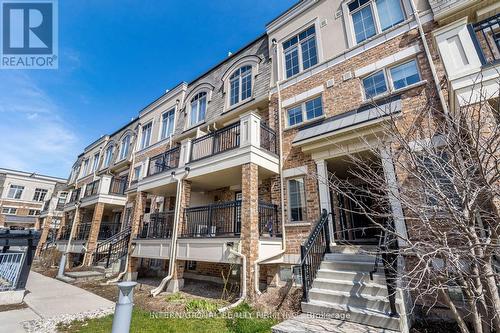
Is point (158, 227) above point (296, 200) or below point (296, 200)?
below

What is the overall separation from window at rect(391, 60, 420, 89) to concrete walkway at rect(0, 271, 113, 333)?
11.4 meters

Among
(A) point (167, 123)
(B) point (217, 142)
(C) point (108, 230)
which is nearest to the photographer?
(B) point (217, 142)

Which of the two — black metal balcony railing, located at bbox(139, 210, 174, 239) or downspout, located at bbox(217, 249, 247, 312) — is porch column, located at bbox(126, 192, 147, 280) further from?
downspout, located at bbox(217, 249, 247, 312)

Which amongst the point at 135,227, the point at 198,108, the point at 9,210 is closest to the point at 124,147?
the point at 198,108

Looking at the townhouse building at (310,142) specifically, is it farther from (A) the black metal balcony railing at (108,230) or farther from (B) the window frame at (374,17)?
(A) the black metal balcony railing at (108,230)

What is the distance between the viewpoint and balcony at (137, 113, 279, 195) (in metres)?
8.02

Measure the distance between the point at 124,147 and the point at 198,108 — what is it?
1005cm

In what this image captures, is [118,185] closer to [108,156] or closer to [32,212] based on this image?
[108,156]

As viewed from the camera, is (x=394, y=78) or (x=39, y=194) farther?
(x=39, y=194)

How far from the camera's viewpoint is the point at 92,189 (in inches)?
695

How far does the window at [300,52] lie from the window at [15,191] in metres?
46.6

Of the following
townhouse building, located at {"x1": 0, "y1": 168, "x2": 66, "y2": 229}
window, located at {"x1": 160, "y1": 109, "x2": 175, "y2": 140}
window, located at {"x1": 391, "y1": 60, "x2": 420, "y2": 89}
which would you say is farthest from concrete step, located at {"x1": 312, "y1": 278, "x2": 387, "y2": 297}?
townhouse building, located at {"x1": 0, "y1": 168, "x2": 66, "y2": 229}

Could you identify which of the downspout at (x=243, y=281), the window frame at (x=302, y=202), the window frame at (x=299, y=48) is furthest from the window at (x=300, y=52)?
the downspout at (x=243, y=281)

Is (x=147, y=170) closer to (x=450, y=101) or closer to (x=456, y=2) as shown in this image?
(x=450, y=101)
